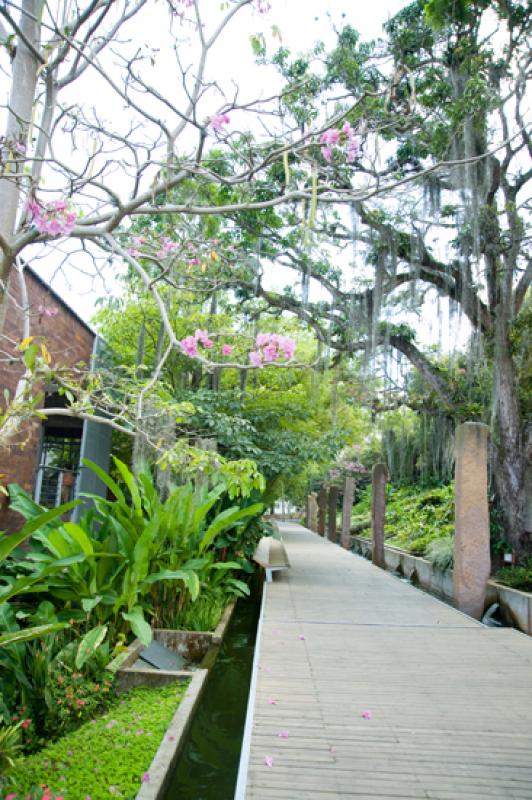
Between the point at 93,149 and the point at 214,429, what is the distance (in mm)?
4496

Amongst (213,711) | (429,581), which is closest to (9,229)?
(213,711)

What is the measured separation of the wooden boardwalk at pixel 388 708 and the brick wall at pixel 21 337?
2.72 meters

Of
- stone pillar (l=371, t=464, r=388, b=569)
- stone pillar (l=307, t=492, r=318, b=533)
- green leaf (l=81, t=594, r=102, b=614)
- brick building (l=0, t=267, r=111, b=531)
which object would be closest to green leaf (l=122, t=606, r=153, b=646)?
green leaf (l=81, t=594, r=102, b=614)

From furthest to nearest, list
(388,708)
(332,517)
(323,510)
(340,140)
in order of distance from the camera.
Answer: (323,510) → (332,517) → (388,708) → (340,140)

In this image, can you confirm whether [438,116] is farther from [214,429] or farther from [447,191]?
[214,429]

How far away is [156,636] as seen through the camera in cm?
446

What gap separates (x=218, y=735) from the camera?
3348 millimetres

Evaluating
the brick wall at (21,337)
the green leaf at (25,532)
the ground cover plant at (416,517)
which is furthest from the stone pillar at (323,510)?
the green leaf at (25,532)

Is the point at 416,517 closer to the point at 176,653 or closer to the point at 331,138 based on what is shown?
the point at 176,653

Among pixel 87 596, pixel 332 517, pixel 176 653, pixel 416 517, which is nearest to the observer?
pixel 87 596

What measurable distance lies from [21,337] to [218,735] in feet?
11.7

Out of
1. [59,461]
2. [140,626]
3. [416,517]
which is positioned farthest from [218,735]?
[416,517]

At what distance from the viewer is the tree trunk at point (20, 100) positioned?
2062 mm

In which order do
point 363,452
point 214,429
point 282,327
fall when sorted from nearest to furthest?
1. point 214,429
2. point 282,327
3. point 363,452
